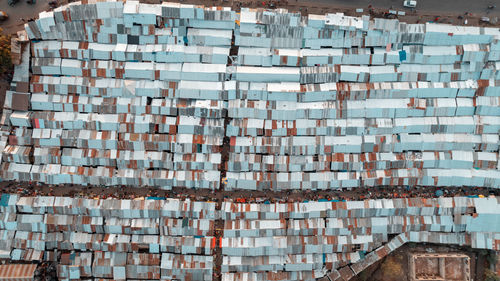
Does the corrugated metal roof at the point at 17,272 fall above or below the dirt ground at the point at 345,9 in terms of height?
below

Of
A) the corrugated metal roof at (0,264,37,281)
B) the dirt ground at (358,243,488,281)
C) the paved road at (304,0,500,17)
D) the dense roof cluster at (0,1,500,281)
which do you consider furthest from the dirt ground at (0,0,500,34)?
the corrugated metal roof at (0,264,37,281)

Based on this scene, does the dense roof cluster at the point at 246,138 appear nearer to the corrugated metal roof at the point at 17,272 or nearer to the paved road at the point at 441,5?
the corrugated metal roof at the point at 17,272

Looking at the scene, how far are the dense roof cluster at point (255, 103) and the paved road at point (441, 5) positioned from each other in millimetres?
2267

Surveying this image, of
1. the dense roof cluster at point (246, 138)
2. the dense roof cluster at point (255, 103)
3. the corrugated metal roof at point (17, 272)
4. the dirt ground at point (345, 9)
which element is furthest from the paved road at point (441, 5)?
the corrugated metal roof at point (17, 272)

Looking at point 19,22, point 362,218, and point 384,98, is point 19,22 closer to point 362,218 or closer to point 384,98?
point 384,98

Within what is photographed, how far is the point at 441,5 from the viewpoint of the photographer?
108 feet

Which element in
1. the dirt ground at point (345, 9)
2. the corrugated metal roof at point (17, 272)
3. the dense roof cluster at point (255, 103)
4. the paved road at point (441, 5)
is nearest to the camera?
the corrugated metal roof at point (17, 272)

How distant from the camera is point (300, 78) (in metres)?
31.9

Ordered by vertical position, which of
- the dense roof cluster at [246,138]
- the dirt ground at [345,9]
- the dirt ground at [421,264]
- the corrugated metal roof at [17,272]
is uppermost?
the dirt ground at [345,9]

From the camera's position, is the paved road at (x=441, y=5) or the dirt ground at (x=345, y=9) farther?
the paved road at (x=441, y=5)

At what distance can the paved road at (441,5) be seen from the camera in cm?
3297

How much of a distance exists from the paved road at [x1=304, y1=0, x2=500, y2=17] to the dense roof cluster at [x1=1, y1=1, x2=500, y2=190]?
227 centimetres

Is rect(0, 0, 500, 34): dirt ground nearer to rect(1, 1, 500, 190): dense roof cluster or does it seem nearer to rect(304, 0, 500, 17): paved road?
rect(304, 0, 500, 17): paved road

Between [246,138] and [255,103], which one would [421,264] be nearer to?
[246,138]
